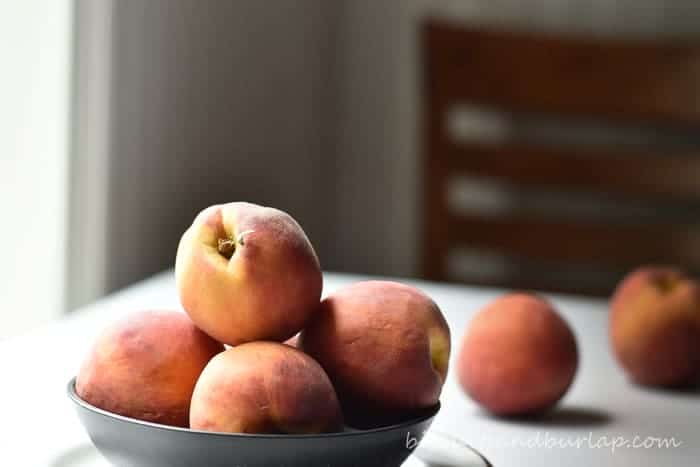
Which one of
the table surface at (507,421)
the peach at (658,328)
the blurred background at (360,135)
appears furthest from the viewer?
the blurred background at (360,135)

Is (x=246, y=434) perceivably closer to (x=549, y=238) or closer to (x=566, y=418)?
(x=566, y=418)

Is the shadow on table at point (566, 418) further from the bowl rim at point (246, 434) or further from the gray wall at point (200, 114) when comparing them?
the gray wall at point (200, 114)

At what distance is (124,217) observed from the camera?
3.73 ft

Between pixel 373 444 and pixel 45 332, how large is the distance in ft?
1.63

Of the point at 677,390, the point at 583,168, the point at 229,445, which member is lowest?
the point at 583,168

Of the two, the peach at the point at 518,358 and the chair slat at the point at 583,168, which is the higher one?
the peach at the point at 518,358

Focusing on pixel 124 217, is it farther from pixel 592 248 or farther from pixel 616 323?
pixel 592 248

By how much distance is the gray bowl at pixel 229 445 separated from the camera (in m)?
0.44

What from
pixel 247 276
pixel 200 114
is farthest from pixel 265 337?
pixel 200 114

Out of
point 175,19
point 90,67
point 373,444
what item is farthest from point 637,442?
point 175,19

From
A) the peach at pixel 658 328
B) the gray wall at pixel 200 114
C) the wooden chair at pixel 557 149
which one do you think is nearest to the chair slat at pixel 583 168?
the wooden chair at pixel 557 149

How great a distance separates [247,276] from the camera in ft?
1.54

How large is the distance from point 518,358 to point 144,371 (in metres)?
0.30

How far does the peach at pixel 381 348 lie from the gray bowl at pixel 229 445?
2cm
